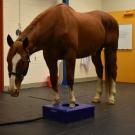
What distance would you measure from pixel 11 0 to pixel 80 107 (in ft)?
10.7

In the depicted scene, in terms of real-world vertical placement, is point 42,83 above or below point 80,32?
below

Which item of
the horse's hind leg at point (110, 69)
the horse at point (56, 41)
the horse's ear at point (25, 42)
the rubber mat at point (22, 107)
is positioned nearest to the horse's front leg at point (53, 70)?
the horse at point (56, 41)

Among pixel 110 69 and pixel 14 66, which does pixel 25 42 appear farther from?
pixel 110 69

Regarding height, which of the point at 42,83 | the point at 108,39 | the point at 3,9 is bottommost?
the point at 42,83

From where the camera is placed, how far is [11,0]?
19.5 ft

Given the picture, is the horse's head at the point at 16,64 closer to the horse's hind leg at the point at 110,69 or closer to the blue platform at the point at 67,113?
the blue platform at the point at 67,113

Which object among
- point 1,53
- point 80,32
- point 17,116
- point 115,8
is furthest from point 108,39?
point 115,8

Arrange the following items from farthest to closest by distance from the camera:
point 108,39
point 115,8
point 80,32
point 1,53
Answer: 1. point 115,8
2. point 1,53
3. point 108,39
4. point 80,32

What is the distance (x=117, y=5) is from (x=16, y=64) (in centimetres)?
564

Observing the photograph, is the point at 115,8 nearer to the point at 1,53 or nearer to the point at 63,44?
the point at 1,53

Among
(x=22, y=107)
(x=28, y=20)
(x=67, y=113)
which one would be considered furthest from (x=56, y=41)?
(x=28, y=20)

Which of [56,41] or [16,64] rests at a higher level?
[56,41]

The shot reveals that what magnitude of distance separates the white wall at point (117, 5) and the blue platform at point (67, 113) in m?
4.86

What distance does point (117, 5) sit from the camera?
26.3ft
